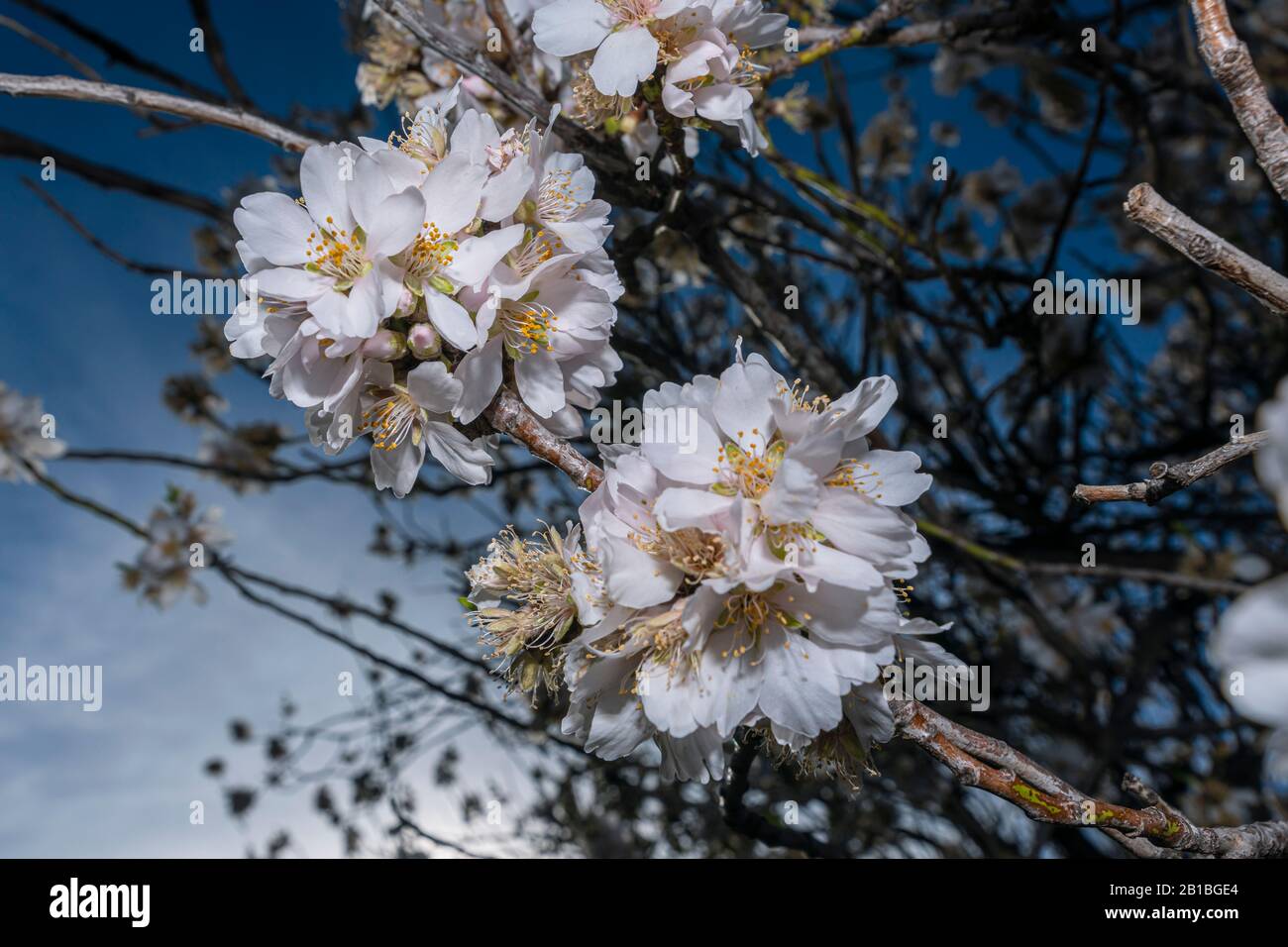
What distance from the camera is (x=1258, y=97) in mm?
840

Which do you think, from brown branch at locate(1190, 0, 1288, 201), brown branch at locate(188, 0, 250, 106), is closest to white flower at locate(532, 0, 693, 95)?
brown branch at locate(1190, 0, 1288, 201)

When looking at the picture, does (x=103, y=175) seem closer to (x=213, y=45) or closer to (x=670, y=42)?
(x=213, y=45)

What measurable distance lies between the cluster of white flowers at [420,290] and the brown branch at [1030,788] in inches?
18.9

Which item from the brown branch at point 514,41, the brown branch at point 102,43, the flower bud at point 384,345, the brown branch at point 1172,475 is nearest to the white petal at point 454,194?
the flower bud at point 384,345

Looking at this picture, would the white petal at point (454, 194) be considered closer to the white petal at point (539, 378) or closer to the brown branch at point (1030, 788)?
the white petal at point (539, 378)

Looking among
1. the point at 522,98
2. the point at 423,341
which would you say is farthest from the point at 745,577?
the point at 522,98

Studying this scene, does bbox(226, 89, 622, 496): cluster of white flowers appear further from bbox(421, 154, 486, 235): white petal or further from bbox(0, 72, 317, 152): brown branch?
bbox(0, 72, 317, 152): brown branch

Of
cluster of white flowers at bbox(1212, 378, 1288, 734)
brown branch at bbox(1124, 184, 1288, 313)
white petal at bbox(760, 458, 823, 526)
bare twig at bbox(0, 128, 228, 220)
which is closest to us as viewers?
cluster of white flowers at bbox(1212, 378, 1288, 734)

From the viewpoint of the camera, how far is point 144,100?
1.16 m

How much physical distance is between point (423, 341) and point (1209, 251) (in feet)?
2.45

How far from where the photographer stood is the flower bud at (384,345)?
0.84m

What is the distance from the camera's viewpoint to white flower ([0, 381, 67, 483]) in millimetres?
2238

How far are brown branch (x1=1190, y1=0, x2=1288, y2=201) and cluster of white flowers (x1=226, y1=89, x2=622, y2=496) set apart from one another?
0.63 metres
